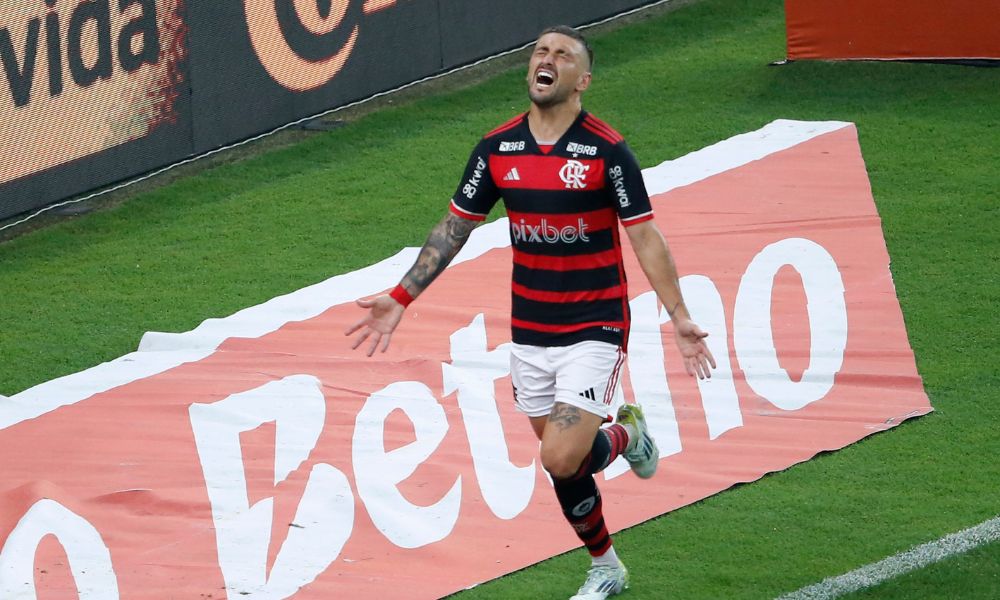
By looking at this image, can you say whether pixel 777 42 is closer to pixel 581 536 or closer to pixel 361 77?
pixel 361 77

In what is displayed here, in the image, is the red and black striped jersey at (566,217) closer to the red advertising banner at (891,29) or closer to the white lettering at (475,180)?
the white lettering at (475,180)

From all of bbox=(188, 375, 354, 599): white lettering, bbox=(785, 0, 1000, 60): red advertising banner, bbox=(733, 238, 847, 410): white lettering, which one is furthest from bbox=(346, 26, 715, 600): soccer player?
bbox=(785, 0, 1000, 60): red advertising banner

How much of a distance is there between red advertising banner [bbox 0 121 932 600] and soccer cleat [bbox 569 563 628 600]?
43 cm

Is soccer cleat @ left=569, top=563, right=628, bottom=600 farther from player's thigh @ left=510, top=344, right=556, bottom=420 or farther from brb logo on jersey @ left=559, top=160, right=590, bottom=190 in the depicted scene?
brb logo on jersey @ left=559, top=160, right=590, bottom=190

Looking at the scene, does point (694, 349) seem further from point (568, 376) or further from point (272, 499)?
point (272, 499)

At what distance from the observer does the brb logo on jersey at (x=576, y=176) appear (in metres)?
5.30

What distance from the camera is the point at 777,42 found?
1381cm

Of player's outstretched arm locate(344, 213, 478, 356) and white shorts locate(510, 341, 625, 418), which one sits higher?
player's outstretched arm locate(344, 213, 478, 356)

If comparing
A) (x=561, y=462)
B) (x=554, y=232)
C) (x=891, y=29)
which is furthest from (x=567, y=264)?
(x=891, y=29)

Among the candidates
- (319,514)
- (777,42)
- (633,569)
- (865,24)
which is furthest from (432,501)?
(777,42)

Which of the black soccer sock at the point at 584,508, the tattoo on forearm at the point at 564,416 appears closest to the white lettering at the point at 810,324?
the black soccer sock at the point at 584,508

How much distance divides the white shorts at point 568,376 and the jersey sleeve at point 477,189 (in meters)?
0.51

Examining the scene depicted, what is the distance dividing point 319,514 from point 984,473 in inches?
111

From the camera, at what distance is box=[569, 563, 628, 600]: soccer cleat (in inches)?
220
